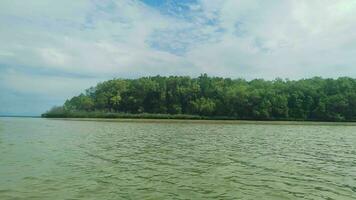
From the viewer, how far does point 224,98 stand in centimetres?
13075

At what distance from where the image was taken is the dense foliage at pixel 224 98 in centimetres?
12104

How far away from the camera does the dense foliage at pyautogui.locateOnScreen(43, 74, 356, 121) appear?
397 feet

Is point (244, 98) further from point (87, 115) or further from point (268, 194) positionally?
point (268, 194)

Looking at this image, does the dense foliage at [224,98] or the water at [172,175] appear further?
the dense foliage at [224,98]

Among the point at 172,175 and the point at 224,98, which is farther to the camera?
the point at 224,98

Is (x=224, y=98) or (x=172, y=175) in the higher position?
(x=224, y=98)

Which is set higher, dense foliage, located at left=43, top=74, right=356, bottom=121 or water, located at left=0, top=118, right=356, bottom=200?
dense foliage, located at left=43, top=74, right=356, bottom=121

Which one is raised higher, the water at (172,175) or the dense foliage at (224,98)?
the dense foliage at (224,98)

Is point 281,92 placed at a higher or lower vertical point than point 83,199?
higher

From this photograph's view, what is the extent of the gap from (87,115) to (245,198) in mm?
113042

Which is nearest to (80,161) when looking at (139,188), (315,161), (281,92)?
(139,188)

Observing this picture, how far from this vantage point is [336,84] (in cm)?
12925

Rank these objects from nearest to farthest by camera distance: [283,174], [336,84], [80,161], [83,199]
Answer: [83,199] < [283,174] < [80,161] < [336,84]

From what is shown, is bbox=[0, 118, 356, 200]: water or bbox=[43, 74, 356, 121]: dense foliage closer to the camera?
bbox=[0, 118, 356, 200]: water
